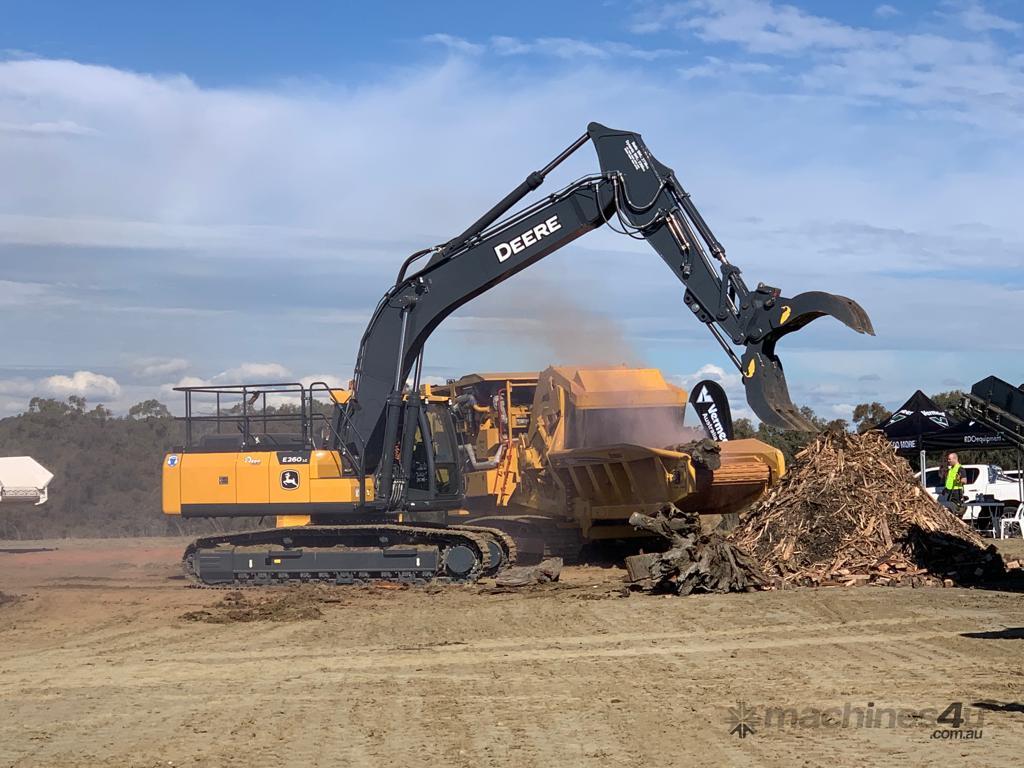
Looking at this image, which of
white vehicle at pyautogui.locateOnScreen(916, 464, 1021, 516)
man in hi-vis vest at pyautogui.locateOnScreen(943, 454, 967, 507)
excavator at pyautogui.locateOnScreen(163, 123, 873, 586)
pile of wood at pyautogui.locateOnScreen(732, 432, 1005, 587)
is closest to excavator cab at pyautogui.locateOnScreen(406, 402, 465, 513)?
excavator at pyautogui.locateOnScreen(163, 123, 873, 586)

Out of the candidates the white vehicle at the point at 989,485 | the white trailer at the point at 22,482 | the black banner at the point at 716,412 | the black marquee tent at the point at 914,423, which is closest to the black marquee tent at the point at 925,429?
the black marquee tent at the point at 914,423

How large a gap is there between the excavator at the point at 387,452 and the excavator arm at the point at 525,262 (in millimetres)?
20

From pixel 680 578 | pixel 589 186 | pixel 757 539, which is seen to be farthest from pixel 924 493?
pixel 589 186

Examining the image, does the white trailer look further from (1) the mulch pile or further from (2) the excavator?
(1) the mulch pile

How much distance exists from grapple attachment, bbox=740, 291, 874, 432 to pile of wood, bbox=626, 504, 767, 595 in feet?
6.43

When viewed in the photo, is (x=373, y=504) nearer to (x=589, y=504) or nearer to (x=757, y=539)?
(x=589, y=504)

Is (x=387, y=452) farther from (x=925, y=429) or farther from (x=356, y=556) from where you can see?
(x=925, y=429)

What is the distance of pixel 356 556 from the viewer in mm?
16859

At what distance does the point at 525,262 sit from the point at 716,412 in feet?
12.8

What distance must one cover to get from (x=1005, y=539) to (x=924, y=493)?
34.7ft

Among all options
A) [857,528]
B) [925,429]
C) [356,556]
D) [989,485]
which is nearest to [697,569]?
[857,528]

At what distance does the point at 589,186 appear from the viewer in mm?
16562

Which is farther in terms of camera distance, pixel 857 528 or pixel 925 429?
pixel 925 429

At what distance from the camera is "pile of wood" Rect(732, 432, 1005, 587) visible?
51.3 ft
